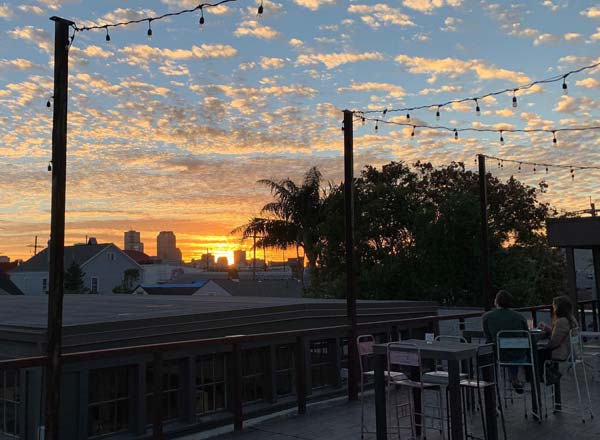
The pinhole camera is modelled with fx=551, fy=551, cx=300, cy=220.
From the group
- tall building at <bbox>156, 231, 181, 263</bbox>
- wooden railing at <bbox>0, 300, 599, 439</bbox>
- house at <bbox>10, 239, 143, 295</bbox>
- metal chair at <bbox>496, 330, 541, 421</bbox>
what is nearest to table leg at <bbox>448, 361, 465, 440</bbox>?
metal chair at <bbox>496, 330, 541, 421</bbox>

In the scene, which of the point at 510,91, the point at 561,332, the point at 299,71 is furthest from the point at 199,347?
the point at 299,71

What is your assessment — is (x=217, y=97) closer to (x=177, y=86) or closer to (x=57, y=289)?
(x=177, y=86)

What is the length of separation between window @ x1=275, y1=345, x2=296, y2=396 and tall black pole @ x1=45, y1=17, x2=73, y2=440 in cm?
462

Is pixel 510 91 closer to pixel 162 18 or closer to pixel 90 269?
pixel 162 18

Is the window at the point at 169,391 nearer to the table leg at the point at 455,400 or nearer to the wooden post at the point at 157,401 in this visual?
the wooden post at the point at 157,401

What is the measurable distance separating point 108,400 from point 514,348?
488 centimetres

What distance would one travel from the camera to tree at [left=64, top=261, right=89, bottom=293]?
4275cm

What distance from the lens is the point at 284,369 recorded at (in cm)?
895

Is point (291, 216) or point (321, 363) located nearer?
point (321, 363)

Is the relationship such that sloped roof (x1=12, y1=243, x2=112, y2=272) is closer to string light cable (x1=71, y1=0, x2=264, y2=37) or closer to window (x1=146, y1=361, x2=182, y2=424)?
window (x1=146, y1=361, x2=182, y2=424)

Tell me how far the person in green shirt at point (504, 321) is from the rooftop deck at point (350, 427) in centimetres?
44

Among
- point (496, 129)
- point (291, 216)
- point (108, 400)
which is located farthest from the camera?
point (291, 216)

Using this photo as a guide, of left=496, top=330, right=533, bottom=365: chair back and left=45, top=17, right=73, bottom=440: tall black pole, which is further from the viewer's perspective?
left=496, top=330, right=533, bottom=365: chair back

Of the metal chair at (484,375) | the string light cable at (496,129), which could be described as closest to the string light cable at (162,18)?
the metal chair at (484,375)
